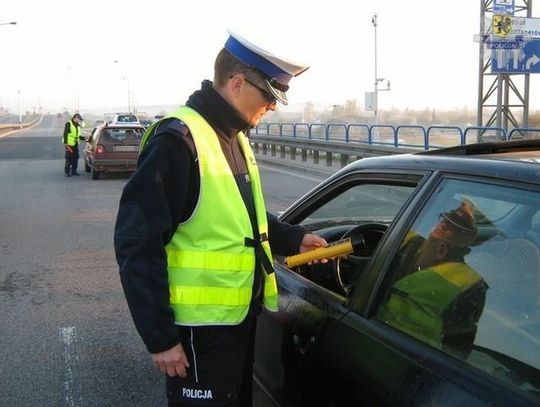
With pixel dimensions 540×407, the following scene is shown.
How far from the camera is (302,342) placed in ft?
7.81

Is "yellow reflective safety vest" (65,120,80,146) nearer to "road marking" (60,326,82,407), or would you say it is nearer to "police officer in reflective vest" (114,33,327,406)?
"road marking" (60,326,82,407)

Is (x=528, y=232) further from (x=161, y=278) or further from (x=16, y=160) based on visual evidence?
(x=16, y=160)

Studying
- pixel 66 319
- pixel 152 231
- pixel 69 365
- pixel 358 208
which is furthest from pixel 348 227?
pixel 66 319

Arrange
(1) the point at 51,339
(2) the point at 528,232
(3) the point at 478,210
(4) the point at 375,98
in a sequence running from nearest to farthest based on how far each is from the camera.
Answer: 1. (2) the point at 528,232
2. (3) the point at 478,210
3. (1) the point at 51,339
4. (4) the point at 375,98

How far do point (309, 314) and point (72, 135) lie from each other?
17.2 m

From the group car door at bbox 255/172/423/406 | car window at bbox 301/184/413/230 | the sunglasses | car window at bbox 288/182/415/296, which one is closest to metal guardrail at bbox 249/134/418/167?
car window at bbox 301/184/413/230

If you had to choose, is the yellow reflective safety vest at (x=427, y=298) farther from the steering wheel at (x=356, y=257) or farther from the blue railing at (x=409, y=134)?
the blue railing at (x=409, y=134)

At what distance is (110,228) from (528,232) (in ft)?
27.4

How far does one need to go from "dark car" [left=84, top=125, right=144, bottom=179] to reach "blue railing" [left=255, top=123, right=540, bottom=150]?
20.7 ft

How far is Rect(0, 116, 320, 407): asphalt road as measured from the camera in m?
3.88

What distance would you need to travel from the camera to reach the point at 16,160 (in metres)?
25.1

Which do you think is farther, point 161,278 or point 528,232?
point 161,278

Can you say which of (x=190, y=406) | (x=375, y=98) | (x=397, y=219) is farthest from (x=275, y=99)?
(x=375, y=98)

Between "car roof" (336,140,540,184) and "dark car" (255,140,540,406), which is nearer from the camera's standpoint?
"dark car" (255,140,540,406)
